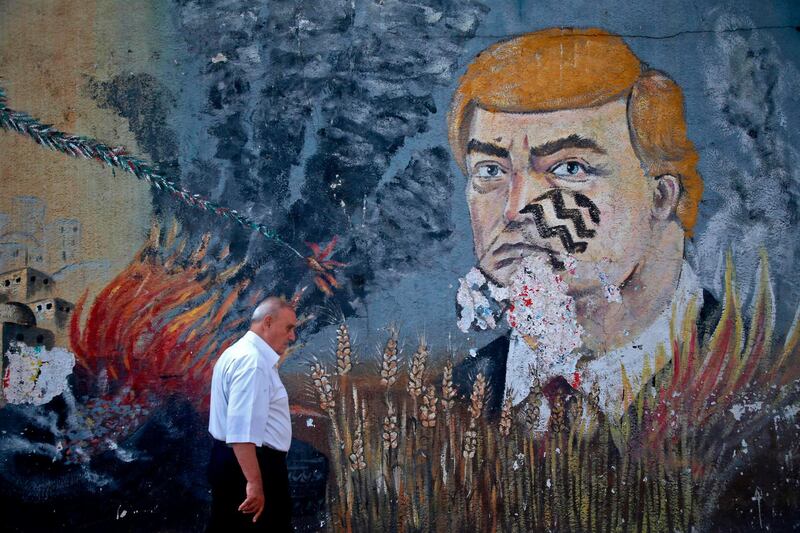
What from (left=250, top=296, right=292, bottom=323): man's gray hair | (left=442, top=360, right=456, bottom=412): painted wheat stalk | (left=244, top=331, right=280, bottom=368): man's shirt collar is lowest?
(left=442, top=360, right=456, bottom=412): painted wheat stalk

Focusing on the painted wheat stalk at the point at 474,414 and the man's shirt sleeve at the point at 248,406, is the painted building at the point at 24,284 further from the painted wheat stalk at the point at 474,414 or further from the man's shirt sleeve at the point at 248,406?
the painted wheat stalk at the point at 474,414

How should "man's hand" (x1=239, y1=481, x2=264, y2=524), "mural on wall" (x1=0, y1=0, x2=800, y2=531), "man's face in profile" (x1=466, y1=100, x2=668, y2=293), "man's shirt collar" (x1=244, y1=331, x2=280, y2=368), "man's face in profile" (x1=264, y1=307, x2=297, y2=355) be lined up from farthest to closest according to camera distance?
1. "man's face in profile" (x1=466, y1=100, x2=668, y2=293)
2. "mural on wall" (x1=0, y1=0, x2=800, y2=531)
3. "man's face in profile" (x1=264, y1=307, x2=297, y2=355)
4. "man's shirt collar" (x1=244, y1=331, x2=280, y2=368)
5. "man's hand" (x1=239, y1=481, x2=264, y2=524)

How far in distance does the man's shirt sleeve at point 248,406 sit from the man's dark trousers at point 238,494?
0.12 m

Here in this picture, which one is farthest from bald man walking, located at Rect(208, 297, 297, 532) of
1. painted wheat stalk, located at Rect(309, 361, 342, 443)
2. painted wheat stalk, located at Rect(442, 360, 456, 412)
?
painted wheat stalk, located at Rect(442, 360, 456, 412)

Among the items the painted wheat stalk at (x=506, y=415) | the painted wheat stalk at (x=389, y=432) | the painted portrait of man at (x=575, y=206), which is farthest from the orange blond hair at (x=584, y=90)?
the painted wheat stalk at (x=389, y=432)

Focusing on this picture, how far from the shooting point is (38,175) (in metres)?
5.25

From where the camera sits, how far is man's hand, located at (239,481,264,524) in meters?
3.66

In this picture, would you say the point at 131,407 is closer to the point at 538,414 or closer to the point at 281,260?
the point at 281,260

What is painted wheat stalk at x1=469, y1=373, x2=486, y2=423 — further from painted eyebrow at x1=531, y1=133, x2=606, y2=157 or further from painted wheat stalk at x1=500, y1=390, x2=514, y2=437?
painted eyebrow at x1=531, y1=133, x2=606, y2=157

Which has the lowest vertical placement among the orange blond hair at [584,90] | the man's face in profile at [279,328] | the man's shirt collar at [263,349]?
the man's shirt collar at [263,349]

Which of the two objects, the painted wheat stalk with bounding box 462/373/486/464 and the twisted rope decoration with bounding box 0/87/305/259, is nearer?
the painted wheat stalk with bounding box 462/373/486/464

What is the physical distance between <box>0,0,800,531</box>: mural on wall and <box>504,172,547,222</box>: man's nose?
0.02 m

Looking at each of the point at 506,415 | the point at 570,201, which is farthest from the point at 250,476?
the point at 570,201

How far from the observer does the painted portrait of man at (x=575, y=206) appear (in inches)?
204
